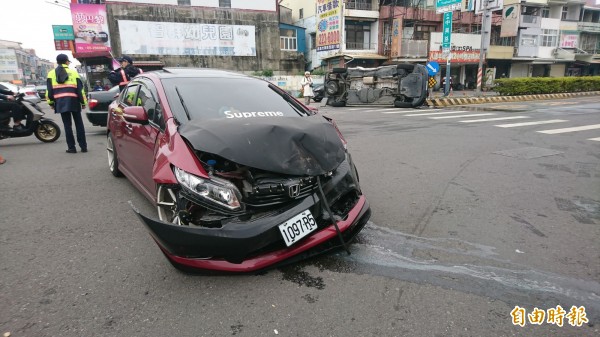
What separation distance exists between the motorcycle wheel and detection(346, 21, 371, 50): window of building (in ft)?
95.8

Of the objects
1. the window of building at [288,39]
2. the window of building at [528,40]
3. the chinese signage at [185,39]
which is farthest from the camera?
the window of building at [528,40]

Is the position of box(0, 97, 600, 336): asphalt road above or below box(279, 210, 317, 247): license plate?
below

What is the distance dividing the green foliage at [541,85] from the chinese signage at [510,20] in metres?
14.0

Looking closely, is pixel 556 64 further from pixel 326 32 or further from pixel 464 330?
pixel 464 330

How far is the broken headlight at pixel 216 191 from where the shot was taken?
96.2 inches

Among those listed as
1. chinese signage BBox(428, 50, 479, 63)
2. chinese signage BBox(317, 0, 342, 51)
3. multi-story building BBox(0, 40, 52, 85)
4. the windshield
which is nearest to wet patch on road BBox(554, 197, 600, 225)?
the windshield

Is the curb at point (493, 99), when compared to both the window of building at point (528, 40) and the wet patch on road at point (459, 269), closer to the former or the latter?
the wet patch on road at point (459, 269)

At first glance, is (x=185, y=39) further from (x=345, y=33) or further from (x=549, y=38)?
(x=549, y=38)

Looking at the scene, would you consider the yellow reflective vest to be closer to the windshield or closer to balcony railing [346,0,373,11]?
the windshield

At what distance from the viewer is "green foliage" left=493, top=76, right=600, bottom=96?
870 inches

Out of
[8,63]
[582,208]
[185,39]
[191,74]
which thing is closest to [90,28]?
[185,39]

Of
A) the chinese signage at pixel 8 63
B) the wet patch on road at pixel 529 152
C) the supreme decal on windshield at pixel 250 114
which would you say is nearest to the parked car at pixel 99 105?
the supreme decal on windshield at pixel 250 114

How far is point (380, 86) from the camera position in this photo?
57.1ft

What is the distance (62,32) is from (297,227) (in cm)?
3682
